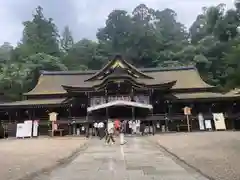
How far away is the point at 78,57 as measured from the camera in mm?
77188

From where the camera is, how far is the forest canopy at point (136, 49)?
54.6 meters

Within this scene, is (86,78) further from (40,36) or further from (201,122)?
(40,36)

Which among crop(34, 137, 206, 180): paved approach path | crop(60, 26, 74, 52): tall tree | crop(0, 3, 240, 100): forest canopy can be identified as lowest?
crop(34, 137, 206, 180): paved approach path

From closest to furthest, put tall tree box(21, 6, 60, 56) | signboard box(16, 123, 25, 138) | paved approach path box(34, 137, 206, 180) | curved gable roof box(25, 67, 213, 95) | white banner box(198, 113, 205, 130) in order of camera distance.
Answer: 1. paved approach path box(34, 137, 206, 180)
2. signboard box(16, 123, 25, 138)
3. white banner box(198, 113, 205, 130)
4. curved gable roof box(25, 67, 213, 95)
5. tall tree box(21, 6, 60, 56)

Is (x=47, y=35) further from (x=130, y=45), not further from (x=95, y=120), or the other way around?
(x=95, y=120)

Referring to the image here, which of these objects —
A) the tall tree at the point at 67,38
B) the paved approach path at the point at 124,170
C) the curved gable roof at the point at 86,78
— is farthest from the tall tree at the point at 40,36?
the paved approach path at the point at 124,170

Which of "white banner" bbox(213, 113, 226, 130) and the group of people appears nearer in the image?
the group of people

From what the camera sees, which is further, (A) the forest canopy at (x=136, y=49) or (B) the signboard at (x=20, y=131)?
(A) the forest canopy at (x=136, y=49)

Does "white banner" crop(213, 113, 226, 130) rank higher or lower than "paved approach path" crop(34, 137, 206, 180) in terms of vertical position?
higher

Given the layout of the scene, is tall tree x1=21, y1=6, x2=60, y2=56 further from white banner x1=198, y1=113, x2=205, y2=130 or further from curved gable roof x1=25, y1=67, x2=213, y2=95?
white banner x1=198, y1=113, x2=205, y2=130

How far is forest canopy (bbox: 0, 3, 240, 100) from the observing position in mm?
54594

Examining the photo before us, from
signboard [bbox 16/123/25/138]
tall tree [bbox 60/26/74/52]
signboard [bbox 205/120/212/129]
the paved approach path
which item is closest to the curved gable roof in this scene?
signboard [bbox 205/120/212/129]

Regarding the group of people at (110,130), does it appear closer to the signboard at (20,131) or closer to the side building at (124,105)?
the side building at (124,105)

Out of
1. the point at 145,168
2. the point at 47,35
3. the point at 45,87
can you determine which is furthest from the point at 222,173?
the point at 47,35
